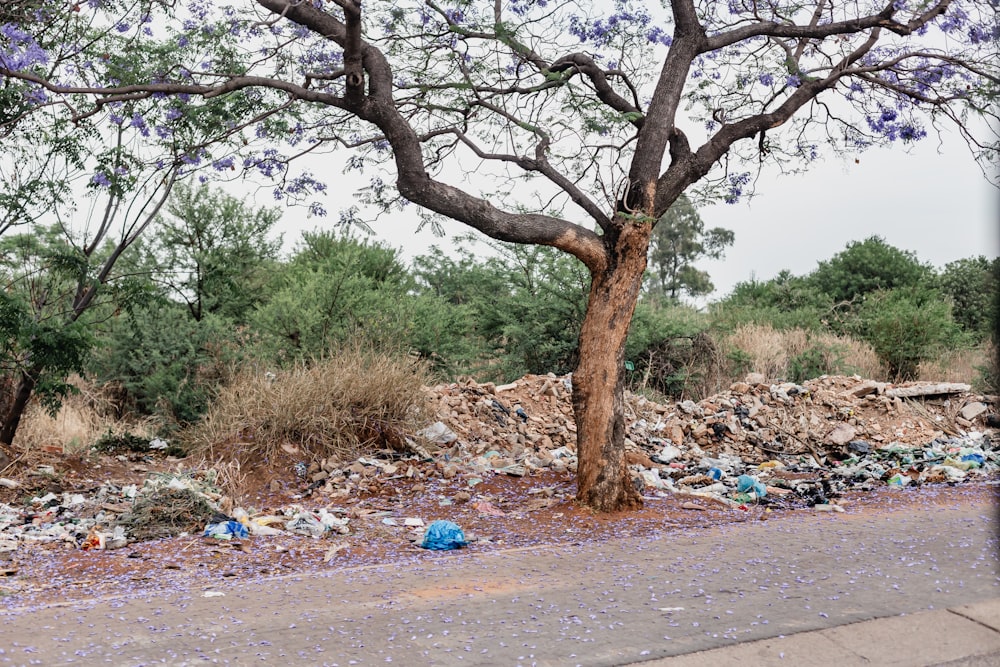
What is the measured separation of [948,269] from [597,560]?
28550mm

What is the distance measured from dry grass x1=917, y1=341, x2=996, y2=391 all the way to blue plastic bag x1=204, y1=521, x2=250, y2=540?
14079mm

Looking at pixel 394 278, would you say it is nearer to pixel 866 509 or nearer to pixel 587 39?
pixel 587 39

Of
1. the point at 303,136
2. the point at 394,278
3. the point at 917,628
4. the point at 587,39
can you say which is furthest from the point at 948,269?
the point at 917,628

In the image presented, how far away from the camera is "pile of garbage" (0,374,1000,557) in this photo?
24.3ft

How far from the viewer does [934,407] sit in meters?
14.2

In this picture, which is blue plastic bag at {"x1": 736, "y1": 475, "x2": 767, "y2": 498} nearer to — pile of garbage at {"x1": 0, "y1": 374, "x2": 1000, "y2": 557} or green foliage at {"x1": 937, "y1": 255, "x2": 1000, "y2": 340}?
pile of garbage at {"x1": 0, "y1": 374, "x2": 1000, "y2": 557}

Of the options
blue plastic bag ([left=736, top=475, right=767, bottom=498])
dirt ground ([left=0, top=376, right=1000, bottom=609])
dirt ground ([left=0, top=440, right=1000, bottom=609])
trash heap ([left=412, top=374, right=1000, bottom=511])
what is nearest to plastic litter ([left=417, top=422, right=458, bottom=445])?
trash heap ([left=412, top=374, right=1000, bottom=511])

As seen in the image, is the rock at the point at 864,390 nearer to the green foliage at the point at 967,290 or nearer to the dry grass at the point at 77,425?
the dry grass at the point at 77,425

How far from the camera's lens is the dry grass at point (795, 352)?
57.3 feet

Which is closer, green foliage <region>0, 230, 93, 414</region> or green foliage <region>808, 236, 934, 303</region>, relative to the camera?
green foliage <region>0, 230, 93, 414</region>

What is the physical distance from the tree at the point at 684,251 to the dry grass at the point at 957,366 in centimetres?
2264

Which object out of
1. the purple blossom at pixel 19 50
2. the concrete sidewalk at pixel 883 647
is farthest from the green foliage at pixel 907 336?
the purple blossom at pixel 19 50

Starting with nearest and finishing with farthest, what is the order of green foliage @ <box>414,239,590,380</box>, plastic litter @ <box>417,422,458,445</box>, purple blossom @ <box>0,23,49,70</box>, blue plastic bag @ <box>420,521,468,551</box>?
blue plastic bag @ <box>420,521,468,551</box>, purple blossom @ <box>0,23,49,70</box>, plastic litter @ <box>417,422,458,445</box>, green foliage @ <box>414,239,590,380</box>

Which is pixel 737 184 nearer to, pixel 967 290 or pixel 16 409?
pixel 16 409
